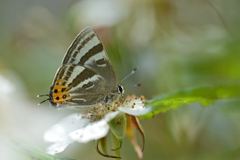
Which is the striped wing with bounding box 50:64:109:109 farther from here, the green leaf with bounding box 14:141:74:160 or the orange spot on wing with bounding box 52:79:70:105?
the green leaf with bounding box 14:141:74:160

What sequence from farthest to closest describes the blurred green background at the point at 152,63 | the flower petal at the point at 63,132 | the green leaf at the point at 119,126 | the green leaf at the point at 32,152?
Result: the blurred green background at the point at 152,63 < the flower petal at the point at 63,132 < the green leaf at the point at 119,126 < the green leaf at the point at 32,152

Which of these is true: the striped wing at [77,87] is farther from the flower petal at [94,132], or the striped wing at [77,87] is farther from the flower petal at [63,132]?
the flower petal at [94,132]

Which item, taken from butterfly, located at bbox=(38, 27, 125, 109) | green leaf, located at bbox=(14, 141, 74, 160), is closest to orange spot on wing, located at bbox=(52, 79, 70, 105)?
butterfly, located at bbox=(38, 27, 125, 109)

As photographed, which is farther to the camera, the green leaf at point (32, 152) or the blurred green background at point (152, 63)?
the blurred green background at point (152, 63)

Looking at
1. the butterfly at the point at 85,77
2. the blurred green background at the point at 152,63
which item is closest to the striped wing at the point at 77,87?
the butterfly at the point at 85,77

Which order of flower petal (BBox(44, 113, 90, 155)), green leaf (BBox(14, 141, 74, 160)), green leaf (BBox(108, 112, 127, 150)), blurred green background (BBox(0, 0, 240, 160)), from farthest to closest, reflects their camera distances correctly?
blurred green background (BBox(0, 0, 240, 160)) → flower petal (BBox(44, 113, 90, 155)) → green leaf (BBox(108, 112, 127, 150)) → green leaf (BBox(14, 141, 74, 160))

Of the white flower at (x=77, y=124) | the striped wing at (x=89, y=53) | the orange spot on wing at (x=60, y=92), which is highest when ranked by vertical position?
the striped wing at (x=89, y=53)

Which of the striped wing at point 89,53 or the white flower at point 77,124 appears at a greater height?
the striped wing at point 89,53

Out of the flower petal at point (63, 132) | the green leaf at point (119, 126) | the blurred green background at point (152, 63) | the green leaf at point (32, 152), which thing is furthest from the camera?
the blurred green background at point (152, 63)
